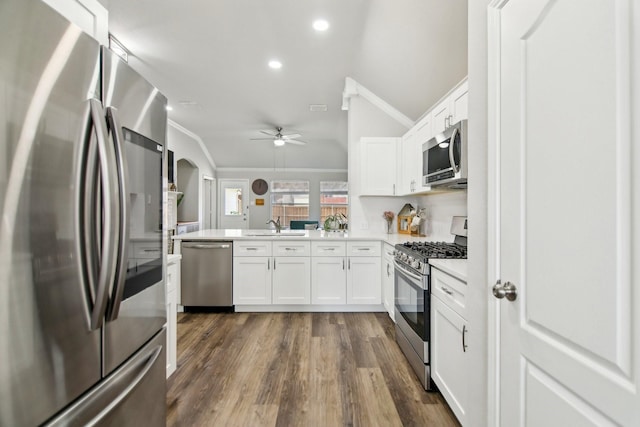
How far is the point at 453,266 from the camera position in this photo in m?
1.71

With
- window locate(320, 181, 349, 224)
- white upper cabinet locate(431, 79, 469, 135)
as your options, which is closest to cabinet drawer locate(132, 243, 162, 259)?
white upper cabinet locate(431, 79, 469, 135)

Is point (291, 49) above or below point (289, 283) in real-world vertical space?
above

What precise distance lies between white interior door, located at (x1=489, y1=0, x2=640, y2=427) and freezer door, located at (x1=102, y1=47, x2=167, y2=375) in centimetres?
123

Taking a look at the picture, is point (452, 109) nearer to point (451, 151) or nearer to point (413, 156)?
point (451, 151)

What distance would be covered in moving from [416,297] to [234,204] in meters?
7.07

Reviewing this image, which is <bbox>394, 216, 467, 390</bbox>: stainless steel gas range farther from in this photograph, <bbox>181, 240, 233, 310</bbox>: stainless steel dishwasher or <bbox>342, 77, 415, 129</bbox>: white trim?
<bbox>181, 240, 233, 310</bbox>: stainless steel dishwasher

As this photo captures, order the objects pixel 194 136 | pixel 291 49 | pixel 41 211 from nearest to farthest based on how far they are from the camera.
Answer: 1. pixel 41 211
2. pixel 291 49
3. pixel 194 136

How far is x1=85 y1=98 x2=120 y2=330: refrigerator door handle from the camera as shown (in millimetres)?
803

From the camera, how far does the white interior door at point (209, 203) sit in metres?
7.99

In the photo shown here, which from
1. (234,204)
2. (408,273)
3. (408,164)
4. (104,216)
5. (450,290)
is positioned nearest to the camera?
(104,216)

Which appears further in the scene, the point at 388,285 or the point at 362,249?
the point at 362,249

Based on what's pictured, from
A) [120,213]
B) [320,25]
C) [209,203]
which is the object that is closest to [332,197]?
[209,203]

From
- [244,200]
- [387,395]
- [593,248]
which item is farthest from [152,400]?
[244,200]

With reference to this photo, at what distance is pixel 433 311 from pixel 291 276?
6.20ft
